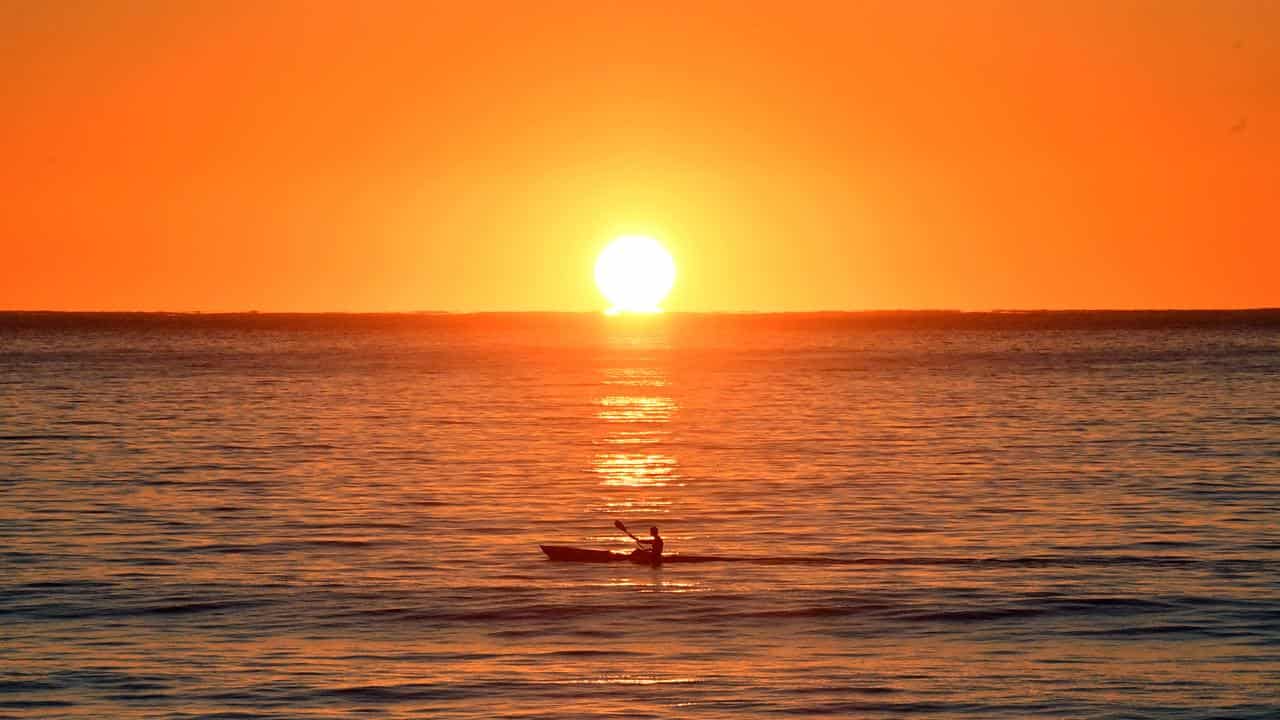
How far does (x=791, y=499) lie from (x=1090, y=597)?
17364mm

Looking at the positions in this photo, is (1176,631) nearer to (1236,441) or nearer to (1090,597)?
(1090,597)

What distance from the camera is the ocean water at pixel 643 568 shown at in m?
28.5

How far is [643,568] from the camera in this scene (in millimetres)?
39938

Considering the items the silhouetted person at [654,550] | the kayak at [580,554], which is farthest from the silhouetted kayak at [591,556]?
the silhouetted person at [654,550]

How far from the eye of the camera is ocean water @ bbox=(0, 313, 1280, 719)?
28547 millimetres

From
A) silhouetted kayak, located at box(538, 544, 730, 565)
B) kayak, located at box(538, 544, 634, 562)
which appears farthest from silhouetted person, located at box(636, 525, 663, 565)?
kayak, located at box(538, 544, 634, 562)

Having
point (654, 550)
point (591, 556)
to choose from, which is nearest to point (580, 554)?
point (591, 556)

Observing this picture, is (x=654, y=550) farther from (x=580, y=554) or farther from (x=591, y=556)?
(x=580, y=554)

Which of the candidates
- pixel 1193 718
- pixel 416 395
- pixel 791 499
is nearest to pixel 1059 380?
pixel 416 395

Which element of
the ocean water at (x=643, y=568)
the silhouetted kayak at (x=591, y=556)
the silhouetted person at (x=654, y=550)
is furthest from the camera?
the silhouetted kayak at (x=591, y=556)

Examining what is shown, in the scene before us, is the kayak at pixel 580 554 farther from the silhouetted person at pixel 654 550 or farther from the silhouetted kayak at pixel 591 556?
the silhouetted person at pixel 654 550

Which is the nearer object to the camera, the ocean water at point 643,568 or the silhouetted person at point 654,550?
the ocean water at point 643,568

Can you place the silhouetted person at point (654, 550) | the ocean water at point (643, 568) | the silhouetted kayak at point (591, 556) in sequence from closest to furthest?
the ocean water at point (643, 568), the silhouetted person at point (654, 550), the silhouetted kayak at point (591, 556)

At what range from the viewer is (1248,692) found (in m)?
28.0
